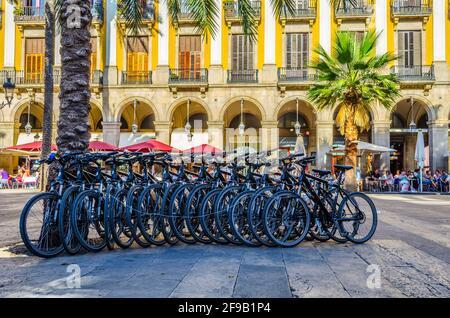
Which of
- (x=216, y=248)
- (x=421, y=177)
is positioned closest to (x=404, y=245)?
(x=216, y=248)

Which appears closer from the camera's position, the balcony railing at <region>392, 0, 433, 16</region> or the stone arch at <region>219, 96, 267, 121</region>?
the balcony railing at <region>392, 0, 433, 16</region>

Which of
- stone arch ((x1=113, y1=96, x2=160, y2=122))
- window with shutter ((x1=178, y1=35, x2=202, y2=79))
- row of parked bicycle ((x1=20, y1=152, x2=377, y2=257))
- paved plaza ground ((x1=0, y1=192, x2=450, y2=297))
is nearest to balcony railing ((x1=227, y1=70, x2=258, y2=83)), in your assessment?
window with shutter ((x1=178, y1=35, x2=202, y2=79))

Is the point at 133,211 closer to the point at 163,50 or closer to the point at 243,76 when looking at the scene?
the point at 243,76

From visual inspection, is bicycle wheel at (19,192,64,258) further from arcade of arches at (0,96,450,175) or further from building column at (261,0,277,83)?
building column at (261,0,277,83)

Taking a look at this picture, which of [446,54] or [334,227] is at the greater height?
[446,54]

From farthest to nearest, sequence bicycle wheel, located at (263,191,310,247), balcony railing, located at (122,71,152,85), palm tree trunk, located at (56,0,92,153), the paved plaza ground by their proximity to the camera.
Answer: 1. balcony railing, located at (122,71,152,85)
2. palm tree trunk, located at (56,0,92,153)
3. bicycle wheel, located at (263,191,310,247)
4. the paved plaza ground

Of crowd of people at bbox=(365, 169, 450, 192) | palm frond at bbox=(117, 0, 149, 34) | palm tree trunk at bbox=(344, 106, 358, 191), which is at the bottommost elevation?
crowd of people at bbox=(365, 169, 450, 192)

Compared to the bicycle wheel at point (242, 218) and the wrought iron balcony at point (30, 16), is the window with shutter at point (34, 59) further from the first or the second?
the bicycle wheel at point (242, 218)

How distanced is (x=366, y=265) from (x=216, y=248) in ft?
6.08

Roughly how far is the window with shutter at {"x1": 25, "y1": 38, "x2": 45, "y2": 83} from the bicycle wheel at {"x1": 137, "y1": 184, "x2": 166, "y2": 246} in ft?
77.4

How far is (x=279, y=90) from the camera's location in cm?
2472

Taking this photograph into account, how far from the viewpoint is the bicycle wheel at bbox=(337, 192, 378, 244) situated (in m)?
5.72

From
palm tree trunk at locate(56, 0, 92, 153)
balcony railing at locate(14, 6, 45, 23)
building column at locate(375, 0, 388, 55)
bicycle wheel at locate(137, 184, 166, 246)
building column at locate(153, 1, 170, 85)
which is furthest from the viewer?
balcony railing at locate(14, 6, 45, 23)
